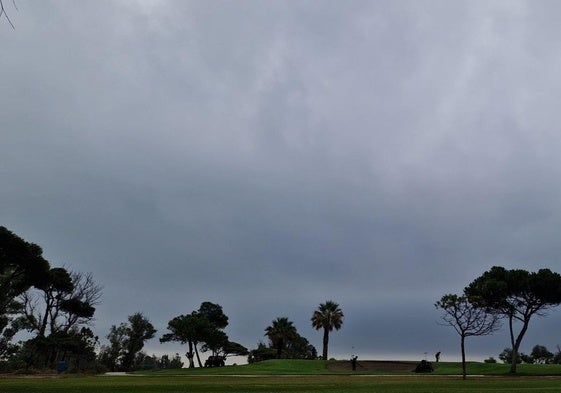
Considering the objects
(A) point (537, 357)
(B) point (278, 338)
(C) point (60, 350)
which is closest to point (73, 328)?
(C) point (60, 350)

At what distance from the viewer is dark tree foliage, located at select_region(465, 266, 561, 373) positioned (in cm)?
6681

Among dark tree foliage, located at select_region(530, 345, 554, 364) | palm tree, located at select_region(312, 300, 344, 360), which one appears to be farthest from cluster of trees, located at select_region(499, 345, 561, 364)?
palm tree, located at select_region(312, 300, 344, 360)

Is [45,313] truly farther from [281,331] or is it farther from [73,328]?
[281,331]

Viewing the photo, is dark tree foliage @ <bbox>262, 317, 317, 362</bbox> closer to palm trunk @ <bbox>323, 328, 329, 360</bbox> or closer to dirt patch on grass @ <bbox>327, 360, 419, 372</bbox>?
palm trunk @ <bbox>323, 328, 329, 360</bbox>

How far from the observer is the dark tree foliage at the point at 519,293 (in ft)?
219

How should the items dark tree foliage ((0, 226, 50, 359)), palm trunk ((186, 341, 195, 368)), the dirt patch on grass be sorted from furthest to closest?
palm trunk ((186, 341, 195, 368)) → the dirt patch on grass → dark tree foliage ((0, 226, 50, 359))

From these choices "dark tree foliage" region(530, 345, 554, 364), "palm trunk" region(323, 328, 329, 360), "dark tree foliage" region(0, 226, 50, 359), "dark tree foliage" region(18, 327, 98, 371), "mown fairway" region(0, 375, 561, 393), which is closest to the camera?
"mown fairway" region(0, 375, 561, 393)

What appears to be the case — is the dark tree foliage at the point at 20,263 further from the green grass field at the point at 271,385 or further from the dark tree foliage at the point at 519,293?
the dark tree foliage at the point at 519,293

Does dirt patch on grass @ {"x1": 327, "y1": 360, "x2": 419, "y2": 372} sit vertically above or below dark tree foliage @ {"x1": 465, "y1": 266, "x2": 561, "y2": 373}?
below

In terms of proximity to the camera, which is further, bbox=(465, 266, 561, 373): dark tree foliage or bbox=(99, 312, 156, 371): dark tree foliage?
bbox=(99, 312, 156, 371): dark tree foliage

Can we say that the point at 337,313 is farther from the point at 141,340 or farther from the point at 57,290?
the point at 57,290

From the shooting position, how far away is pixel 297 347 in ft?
464

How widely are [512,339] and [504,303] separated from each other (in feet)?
15.8

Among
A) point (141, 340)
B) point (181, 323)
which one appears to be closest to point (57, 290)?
point (181, 323)
